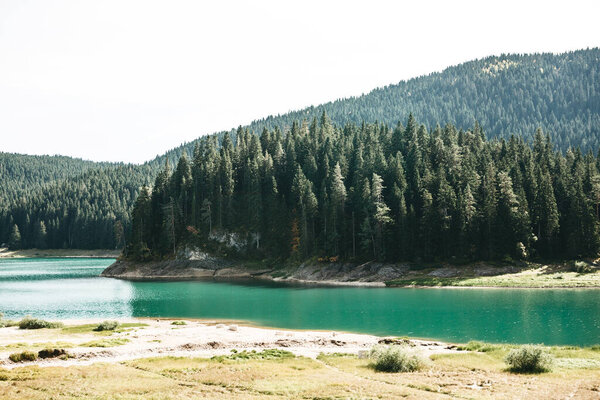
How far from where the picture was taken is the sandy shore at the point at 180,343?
37.3 m

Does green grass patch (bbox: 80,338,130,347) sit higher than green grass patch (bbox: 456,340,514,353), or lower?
higher

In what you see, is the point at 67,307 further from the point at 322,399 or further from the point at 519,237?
the point at 519,237

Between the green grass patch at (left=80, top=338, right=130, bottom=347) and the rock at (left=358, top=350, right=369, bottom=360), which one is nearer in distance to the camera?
the rock at (left=358, top=350, right=369, bottom=360)

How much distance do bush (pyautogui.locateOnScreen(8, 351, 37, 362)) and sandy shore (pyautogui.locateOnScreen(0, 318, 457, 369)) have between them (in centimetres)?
34

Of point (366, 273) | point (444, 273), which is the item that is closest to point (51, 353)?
point (366, 273)

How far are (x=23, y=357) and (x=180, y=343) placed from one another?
39.4 ft

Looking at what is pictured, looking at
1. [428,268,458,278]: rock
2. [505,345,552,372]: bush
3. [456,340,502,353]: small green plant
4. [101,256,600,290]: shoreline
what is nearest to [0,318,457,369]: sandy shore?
[456,340,502,353]: small green plant

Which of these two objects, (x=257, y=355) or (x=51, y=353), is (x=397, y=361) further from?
(x=51, y=353)

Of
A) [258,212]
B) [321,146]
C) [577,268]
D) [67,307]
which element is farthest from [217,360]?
[321,146]

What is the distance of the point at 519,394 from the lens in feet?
78.7

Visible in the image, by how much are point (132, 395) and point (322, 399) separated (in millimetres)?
9100

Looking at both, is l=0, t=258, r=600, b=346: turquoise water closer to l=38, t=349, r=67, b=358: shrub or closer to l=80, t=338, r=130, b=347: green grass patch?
l=80, t=338, r=130, b=347: green grass patch

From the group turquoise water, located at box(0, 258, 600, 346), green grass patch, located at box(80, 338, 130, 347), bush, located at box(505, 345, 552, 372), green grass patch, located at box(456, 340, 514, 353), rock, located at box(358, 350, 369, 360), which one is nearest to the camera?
bush, located at box(505, 345, 552, 372)

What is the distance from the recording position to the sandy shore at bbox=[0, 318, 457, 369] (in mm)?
37281
